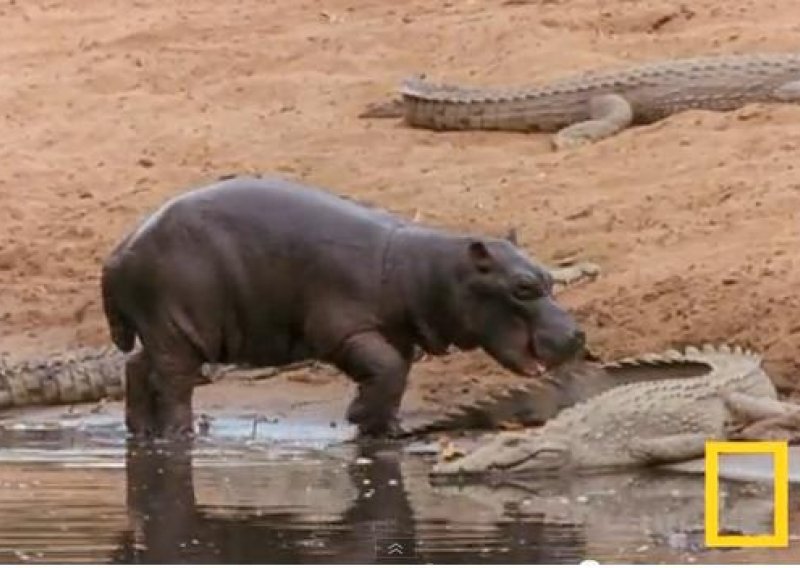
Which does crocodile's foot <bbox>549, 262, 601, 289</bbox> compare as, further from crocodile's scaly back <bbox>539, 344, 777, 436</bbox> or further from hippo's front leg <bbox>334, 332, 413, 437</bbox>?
hippo's front leg <bbox>334, 332, 413, 437</bbox>

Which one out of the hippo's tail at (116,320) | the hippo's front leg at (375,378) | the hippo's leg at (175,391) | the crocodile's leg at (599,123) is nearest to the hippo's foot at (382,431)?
the hippo's front leg at (375,378)

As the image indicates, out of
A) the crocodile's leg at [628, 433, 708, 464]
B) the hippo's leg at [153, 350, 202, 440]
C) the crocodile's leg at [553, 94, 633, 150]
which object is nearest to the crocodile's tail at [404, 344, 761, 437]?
the crocodile's leg at [628, 433, 708, 464]

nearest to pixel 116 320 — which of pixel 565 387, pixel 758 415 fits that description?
pixel 565 387

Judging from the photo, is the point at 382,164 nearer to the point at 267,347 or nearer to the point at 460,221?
the point at 460,221

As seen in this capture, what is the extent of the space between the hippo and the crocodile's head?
0.57 metres

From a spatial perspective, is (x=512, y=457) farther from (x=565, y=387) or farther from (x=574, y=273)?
(x=574, y=273)

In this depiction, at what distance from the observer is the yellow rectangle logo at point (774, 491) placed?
7.75 meters

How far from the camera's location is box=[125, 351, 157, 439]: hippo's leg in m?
10.4

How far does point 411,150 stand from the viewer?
14.6 m

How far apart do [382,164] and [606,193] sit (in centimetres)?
165

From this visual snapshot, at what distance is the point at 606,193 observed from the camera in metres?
12.9

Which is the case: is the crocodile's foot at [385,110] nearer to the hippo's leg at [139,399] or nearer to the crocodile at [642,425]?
the hippo's leg at [139,399]

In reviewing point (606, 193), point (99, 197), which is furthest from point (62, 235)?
point (606, 193)

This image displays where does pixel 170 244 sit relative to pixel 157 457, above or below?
above
